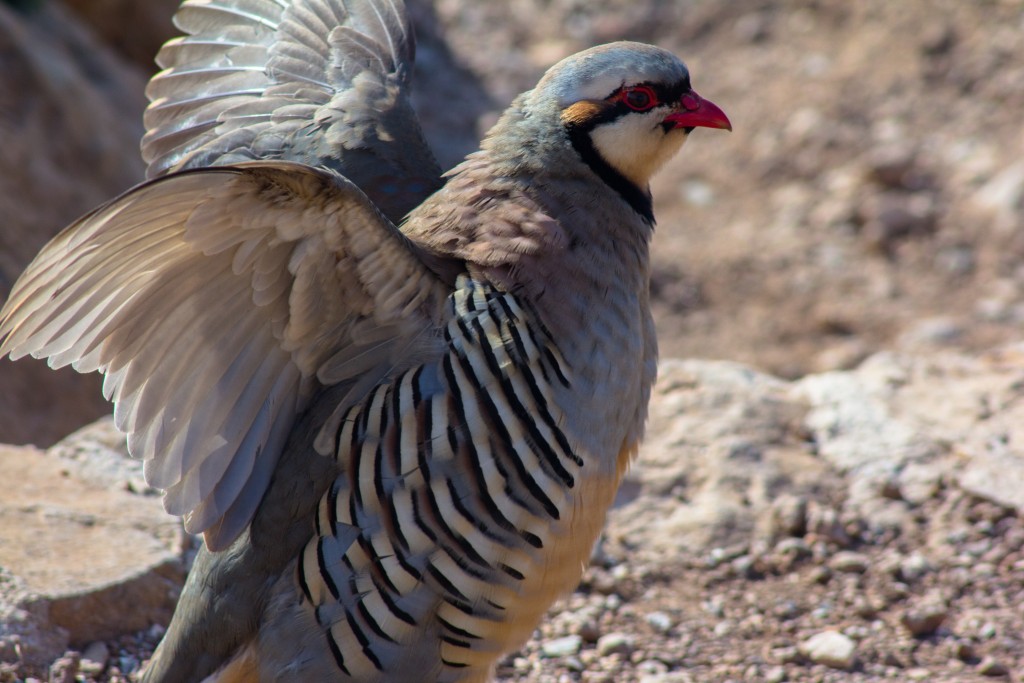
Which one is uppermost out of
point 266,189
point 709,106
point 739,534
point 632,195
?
point 709,106

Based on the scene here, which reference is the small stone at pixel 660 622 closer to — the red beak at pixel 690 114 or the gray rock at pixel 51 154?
the red beak at pixel 690 114

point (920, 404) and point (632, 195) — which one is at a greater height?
point (920, 404)

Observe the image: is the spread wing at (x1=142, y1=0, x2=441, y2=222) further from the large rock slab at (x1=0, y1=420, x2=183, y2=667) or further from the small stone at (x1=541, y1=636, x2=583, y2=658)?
the small stone at (x1=541, y1=636, x2=583, y2=658)

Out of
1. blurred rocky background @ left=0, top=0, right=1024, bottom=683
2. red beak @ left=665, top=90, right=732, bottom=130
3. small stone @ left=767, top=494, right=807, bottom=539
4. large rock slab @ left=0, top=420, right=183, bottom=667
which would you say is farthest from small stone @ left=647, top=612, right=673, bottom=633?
red beak @ left=665, top=90, right=732, bottom=130

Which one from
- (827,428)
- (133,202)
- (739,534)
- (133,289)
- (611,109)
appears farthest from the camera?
(827,428)

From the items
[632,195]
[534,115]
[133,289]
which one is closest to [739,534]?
[632,195]

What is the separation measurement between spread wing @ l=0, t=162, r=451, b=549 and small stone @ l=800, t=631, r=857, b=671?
74.8 inches

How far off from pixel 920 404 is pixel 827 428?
49 centimetres

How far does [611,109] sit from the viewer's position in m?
3.76

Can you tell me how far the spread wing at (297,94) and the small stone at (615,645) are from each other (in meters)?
1.67

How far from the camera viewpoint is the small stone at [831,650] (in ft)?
13.6

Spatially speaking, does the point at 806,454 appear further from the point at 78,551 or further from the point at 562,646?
the point at 78,551

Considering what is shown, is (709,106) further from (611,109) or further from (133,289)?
(133,289)

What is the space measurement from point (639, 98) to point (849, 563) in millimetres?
2035
